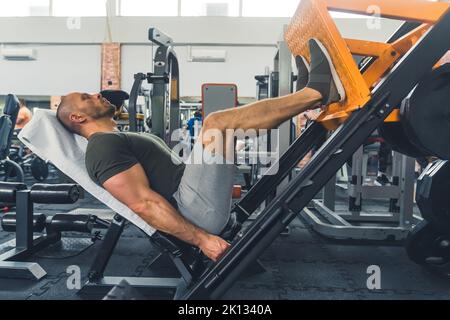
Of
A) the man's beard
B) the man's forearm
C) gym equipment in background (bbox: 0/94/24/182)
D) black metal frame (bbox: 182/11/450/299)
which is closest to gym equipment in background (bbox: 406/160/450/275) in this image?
black metal frame (bbox: 182/11/450/299)

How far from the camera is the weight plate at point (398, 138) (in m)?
1.49

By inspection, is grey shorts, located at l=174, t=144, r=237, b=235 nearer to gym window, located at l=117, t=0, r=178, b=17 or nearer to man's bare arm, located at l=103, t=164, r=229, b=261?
man's bare arm, located at l=103, t=164, r=229, b=261

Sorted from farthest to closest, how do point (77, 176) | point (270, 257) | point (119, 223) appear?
point (270, 257), point (119, 223), point (77, 176)

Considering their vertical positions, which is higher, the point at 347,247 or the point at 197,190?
the point at 197,190

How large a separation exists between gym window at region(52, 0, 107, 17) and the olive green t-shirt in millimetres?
7548

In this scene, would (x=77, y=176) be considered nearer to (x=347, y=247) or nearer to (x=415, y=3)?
(x=415, y=3)

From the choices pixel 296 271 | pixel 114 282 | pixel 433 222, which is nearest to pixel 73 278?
pixel 114 282

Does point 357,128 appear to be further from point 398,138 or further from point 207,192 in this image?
point 207,192

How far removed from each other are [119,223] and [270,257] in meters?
0.98

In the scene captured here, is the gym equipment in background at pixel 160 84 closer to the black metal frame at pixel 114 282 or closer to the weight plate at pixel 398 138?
the black metal frame at pixel 114 282

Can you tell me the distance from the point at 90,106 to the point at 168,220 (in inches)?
29.0

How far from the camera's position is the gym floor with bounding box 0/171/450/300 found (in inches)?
65.3

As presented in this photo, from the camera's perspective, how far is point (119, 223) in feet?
5.47

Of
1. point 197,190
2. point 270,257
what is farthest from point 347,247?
point 197,190
